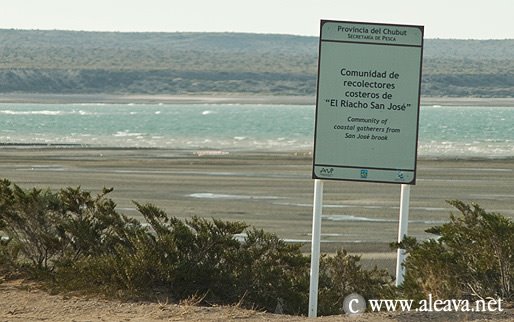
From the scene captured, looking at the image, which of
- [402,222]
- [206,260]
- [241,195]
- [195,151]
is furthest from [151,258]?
[195,151]

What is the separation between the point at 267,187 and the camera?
94.3 ft

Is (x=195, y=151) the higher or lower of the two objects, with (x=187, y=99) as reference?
lower

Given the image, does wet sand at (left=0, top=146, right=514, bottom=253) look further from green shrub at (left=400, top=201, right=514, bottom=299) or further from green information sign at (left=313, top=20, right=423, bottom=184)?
green information sign at (left=313, top=20, right=423, bottom=184)

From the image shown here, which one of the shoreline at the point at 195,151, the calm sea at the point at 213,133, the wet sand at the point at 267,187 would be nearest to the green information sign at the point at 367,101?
the wet sand at the point at 267,187

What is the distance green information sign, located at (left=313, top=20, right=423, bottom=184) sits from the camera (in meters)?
10.0

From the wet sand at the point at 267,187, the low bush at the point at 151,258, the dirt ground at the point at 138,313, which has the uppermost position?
the low bush at the point at 151,258

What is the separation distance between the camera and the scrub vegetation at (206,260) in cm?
1012

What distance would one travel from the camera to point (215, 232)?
1107cm

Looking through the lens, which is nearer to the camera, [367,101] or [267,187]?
[367,101]

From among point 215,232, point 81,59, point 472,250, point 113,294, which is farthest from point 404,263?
point 81,59

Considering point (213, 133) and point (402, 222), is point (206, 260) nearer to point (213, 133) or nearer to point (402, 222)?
point (402, 222)

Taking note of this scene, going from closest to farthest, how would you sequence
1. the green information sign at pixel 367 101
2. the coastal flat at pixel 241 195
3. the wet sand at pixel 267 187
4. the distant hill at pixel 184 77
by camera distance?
the coastal flat at pixel 241 195, the green information sign at pixel 367 101, the wet sand at pixel 267 187, the distant hill at pixel 184 77

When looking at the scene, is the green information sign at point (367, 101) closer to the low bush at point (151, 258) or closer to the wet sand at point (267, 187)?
the low bush at point (151, 258)

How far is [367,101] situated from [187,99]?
123 m
